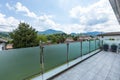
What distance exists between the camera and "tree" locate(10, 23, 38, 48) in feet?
65.1

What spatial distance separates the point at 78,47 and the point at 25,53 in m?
4.36

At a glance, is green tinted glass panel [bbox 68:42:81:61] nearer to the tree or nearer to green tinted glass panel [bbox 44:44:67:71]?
green tinted glass panel [bbox 44:44:67:71]

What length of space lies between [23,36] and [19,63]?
18202 millimetres

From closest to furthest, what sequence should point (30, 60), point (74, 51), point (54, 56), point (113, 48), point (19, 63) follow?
point (19, 63) < point (30, 60) < point (54, 56) < point (74, 51) < point (113, 48)

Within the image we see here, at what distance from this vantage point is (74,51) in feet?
21.0

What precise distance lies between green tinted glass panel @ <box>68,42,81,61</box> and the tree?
14.2 meters

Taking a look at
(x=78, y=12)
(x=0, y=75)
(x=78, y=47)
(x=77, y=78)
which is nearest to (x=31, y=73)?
(x=0, y=75)

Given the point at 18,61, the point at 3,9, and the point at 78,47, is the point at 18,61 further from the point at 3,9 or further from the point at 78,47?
the point at 3,9

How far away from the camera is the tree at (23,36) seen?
19.9 m

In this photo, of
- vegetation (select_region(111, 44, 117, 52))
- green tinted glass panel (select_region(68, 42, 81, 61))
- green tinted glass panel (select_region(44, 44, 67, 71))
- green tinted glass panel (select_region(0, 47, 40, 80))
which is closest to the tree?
vegetation (select_region(111, 44, 117, 52))

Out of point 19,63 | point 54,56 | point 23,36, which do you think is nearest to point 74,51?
point 54,56

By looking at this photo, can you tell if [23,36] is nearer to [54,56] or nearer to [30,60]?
[54,56]

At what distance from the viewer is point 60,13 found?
1342 centimetres

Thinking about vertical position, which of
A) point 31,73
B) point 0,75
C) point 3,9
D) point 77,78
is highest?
point 3,9
